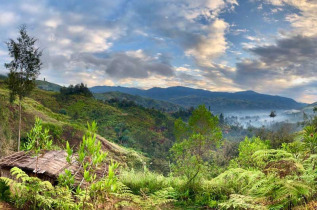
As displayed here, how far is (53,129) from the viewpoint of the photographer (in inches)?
Result: 961

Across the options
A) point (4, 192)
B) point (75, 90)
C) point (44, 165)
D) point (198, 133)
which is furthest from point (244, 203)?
point (75, 90)

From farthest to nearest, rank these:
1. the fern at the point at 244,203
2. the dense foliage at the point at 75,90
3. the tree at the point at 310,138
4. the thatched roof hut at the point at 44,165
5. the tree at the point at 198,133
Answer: the dense foliage at the point at 75,90
the tree at the point at 198,133
the thatched roof hut at the point at 44,165
the tree at the point at 310,138
the fern at the point at 244,203

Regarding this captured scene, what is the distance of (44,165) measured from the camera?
272 inches

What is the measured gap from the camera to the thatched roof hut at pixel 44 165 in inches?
262

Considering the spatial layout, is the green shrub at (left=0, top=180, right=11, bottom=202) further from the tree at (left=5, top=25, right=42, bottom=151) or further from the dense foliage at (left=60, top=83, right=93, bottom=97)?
the dense foliage at (left=60, top=83, right=93, bottom=97)

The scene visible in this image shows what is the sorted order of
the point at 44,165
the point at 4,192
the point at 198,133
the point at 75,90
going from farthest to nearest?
the point at 75,90
the point at 198,133
the point at 44,165
the point at 4,192

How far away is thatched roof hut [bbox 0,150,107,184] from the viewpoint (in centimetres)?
666

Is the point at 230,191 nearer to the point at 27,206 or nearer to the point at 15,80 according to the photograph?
the point at 27,206

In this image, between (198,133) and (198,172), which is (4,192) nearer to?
(198,172)

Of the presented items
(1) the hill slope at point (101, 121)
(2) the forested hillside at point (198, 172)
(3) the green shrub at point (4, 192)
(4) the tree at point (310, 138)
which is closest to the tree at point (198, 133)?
(2) the forested hillside at point (198, 172)

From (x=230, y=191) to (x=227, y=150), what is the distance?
3114cm

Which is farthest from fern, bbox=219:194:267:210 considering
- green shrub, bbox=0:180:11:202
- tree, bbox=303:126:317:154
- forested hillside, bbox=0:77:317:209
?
green shrub, bbox=0:180:11:202

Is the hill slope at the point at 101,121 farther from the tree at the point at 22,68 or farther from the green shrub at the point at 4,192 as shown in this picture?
the green shrub at the point at 4,192

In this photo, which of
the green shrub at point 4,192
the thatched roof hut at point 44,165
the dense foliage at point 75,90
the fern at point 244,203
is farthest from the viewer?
the dense foliage at point 75,90
